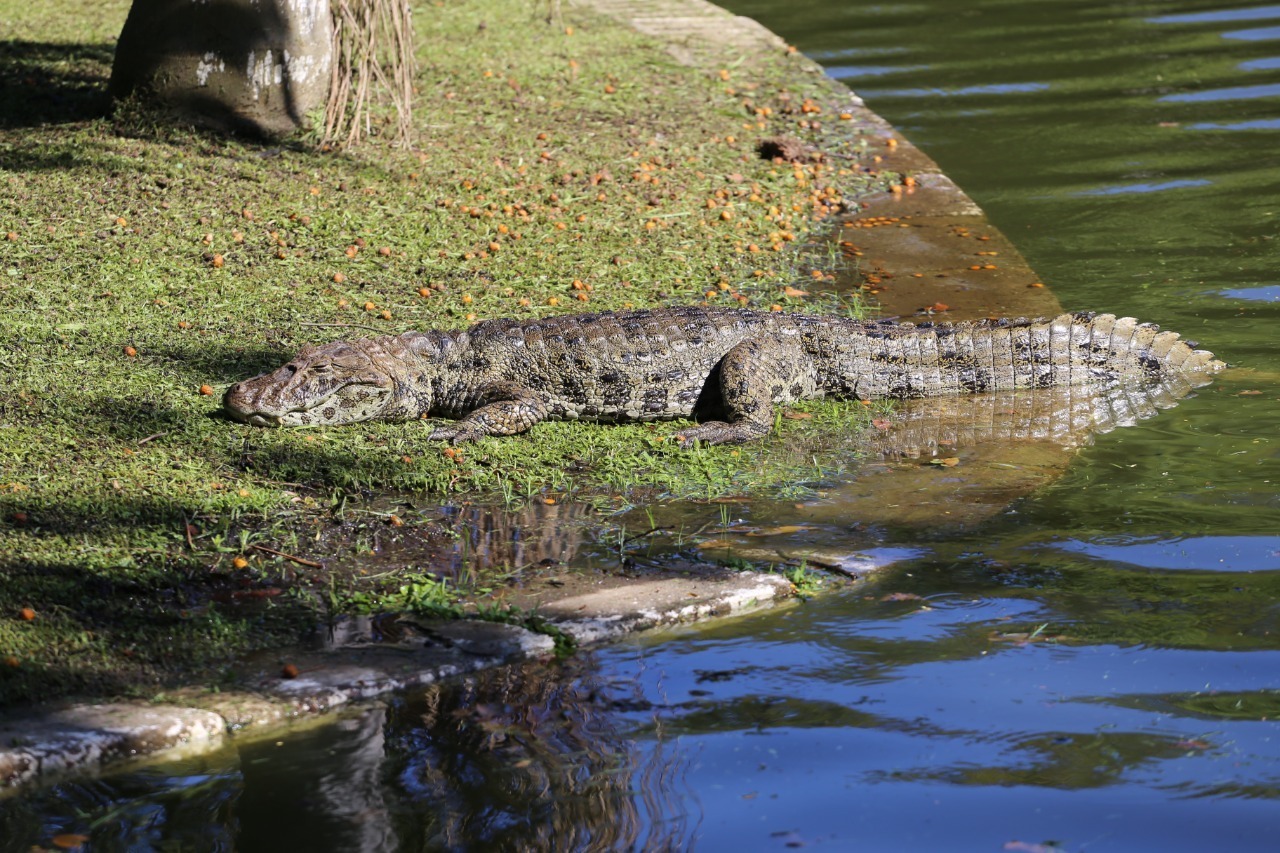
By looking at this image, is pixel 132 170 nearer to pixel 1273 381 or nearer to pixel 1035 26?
pixel 1273 381

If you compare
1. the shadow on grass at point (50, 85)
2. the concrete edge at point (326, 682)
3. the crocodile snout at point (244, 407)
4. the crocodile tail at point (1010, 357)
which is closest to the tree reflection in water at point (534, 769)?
the concrete edge at point (326, 682)

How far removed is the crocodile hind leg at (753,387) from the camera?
6.87 m

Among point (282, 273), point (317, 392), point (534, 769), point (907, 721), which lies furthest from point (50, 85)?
point (907, 721)

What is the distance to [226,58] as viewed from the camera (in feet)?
33.1

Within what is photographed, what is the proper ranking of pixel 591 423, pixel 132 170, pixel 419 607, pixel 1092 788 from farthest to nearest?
pixel 132 170, pixel 591 423, pixel 419 607, pixel 1092 788

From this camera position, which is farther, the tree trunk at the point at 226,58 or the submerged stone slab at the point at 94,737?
the tree trunk at the point at 226,58

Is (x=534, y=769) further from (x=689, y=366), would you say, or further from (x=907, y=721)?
(x=689, y=366)

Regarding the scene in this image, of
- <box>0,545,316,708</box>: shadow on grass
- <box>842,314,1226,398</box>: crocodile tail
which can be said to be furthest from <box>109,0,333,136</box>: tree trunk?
<box>0,545,316,708</box>: shadow on grass

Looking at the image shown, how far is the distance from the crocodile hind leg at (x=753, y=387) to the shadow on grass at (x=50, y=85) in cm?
538

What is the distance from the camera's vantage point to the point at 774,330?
7.38m

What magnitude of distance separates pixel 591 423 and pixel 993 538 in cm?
231

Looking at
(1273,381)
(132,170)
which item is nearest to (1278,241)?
(1273,381)

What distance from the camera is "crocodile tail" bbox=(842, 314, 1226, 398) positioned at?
7469 mm

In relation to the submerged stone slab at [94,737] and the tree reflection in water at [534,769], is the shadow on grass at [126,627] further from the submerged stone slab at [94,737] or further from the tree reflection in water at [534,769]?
the tree reflection in water at [534,769]
